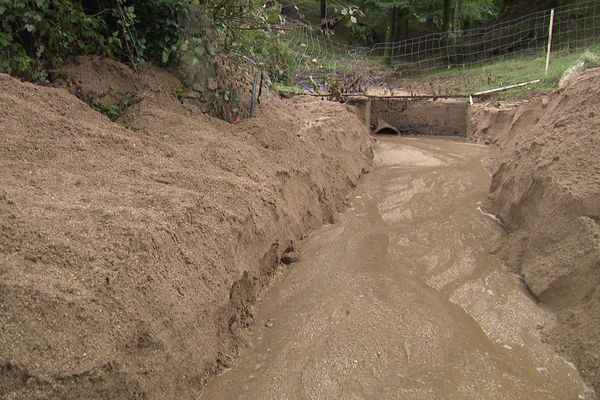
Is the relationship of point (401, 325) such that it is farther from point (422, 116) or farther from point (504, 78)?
point (504, 78)

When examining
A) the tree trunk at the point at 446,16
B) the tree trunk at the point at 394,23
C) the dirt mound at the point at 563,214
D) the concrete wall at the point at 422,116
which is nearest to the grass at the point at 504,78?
the concrete wall at the point at 422,116

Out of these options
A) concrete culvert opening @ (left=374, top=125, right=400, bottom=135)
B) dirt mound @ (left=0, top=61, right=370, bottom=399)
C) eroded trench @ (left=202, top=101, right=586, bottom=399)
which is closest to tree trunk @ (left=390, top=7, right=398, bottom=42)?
concrete culvert opening @ (left=374, top=125, right=400, bottom=135)

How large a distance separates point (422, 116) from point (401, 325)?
831 centimetres

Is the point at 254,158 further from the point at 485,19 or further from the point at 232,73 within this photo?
the point at 485,19

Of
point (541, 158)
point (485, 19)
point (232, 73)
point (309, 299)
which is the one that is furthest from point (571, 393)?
point (485, 19)

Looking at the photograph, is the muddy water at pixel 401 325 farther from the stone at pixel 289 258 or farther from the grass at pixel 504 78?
the grass at pixel 504 78

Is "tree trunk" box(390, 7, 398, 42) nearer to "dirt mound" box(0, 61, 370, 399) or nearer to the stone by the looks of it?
"dirt mound" box(0, 61, 370, 399)

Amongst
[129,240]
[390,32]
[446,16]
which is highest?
[446,16]

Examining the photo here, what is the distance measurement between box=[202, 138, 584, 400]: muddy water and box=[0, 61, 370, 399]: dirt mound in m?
0.24

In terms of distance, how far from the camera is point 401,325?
2631 mm

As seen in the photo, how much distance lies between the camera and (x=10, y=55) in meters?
3.19

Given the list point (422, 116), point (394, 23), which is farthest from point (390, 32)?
point (422, 116)

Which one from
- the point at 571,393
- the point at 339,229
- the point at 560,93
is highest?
the point at 560,93

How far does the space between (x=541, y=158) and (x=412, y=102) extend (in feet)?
22.3
